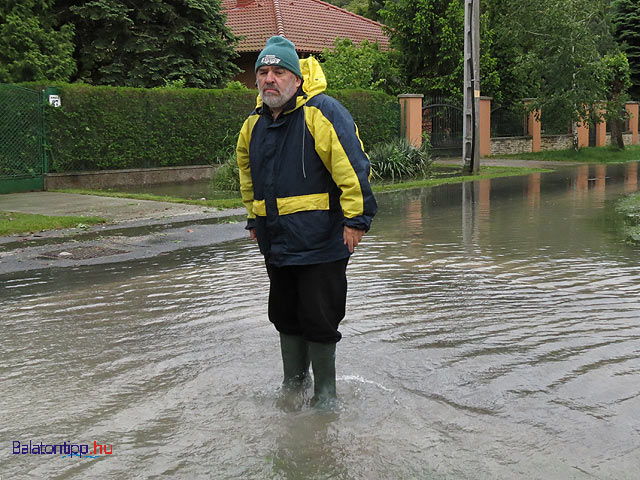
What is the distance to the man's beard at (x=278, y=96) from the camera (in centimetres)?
401

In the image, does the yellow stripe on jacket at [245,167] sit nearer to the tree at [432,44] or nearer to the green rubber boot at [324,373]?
the green rubber boot at [324,373]

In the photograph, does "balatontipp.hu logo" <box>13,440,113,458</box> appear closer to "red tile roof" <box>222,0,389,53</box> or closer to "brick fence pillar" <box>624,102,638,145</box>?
"red tile roof" <box>222,0,389,53</box>

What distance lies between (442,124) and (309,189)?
2659cm

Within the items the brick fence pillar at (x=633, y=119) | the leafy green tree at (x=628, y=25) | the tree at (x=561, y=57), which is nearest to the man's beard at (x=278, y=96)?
the tree at (x=561, y=57)

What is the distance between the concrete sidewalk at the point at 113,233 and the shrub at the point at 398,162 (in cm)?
822

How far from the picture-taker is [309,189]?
402 centimetres

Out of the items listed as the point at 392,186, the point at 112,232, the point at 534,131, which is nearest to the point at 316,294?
the point at 112,232

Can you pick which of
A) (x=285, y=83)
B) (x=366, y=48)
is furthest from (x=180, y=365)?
(x=366, y=48)

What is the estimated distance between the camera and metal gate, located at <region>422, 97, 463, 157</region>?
97.0 ft

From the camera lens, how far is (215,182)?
18438 mm

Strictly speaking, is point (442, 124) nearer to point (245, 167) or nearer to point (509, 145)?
point (509, 145)

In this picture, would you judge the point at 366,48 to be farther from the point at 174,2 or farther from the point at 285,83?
the point at 285,83

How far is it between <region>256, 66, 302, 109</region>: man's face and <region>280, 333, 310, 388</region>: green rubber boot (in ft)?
4.31

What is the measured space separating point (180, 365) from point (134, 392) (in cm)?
52
